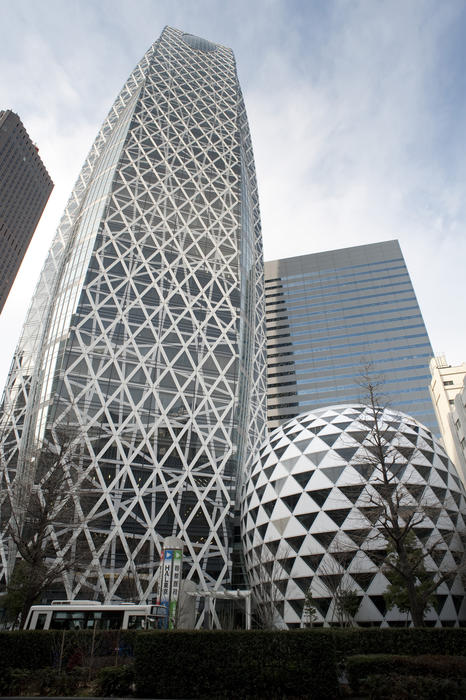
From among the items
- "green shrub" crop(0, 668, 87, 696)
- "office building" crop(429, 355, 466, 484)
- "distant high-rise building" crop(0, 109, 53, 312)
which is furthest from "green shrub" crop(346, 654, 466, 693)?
"distant high-rise building" crop(0, 109, 53, 312)

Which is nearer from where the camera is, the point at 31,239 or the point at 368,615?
the point at 368,615

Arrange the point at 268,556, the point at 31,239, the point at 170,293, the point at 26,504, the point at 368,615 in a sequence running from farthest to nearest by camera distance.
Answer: the point at 31,239 → the point at 170,293 → the point at 268,556 → the point at 368,615 → the point at 26,504

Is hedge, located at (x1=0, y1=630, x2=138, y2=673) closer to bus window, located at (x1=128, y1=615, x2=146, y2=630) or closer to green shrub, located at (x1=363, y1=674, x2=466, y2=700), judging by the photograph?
bus window, located at (x1=128, y1=615, x2=146, y2=630)

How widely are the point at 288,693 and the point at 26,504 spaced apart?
18.3 meters

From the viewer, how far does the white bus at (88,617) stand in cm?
2072

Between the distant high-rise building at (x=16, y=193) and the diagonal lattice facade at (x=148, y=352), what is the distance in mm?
62724

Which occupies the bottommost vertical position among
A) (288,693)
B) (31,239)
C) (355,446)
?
(288,693)

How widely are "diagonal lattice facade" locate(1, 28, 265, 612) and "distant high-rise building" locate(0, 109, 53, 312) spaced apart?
6272 cm

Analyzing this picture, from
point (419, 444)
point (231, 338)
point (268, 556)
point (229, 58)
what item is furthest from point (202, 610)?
point (229, 58)

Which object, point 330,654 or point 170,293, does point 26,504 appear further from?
point 170,293

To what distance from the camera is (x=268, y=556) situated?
3186 centimetres

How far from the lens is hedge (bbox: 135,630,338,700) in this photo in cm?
1130

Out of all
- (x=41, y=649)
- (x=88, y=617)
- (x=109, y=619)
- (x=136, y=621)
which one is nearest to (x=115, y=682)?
(x=41, y=649)

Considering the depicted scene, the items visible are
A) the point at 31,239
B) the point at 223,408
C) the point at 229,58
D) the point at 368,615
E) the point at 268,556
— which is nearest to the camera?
the point at 368,615
